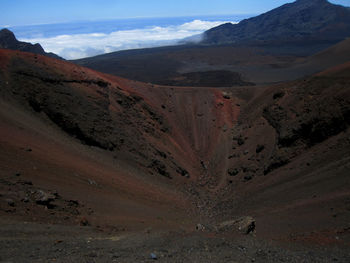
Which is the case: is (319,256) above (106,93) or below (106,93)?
below

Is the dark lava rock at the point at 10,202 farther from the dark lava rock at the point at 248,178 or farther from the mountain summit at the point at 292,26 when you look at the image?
the mountain summit at the point at 292,26

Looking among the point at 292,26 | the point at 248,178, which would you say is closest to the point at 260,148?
the point at 248,178

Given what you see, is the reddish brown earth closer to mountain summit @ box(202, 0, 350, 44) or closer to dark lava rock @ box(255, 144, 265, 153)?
dark lava rock @ box(255, 144, 265, 153)

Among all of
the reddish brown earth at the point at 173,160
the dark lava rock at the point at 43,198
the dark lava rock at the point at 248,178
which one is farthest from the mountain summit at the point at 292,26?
the dark lava rock at the point at 43,198

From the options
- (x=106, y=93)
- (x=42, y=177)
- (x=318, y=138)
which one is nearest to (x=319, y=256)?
(x=42, y=177)

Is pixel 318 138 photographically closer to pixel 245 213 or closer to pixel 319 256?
pixel 245 213

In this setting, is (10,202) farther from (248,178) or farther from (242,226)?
(248,178)
